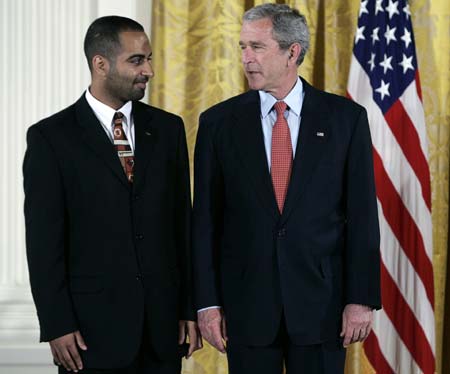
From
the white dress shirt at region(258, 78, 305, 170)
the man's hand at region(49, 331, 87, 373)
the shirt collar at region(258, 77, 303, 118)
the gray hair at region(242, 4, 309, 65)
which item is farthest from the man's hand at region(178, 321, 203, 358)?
the gray hair at region(242, 4, 309, 65)

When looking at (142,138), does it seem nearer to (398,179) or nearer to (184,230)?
(184,230)

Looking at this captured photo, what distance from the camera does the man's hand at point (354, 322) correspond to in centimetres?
232

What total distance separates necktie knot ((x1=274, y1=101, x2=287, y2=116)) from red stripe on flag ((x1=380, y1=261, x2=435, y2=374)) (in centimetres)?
129

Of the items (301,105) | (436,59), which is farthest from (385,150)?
(301,105)

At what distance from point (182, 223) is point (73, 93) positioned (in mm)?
1304

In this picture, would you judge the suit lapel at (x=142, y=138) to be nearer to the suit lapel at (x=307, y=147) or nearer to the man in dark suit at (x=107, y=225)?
the man in dark suit at (x=107, y=225)

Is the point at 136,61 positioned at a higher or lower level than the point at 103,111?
higher

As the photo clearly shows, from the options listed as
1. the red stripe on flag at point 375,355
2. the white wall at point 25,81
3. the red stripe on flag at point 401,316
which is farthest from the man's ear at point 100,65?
the red stripe on flag at point 375,355

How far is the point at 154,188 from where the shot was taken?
2.29m

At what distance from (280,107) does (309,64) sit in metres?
1.34

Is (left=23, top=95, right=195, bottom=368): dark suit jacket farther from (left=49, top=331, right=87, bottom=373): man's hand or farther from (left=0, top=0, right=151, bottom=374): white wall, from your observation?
(left=0, top=0, right=151, bottom=374): white wall

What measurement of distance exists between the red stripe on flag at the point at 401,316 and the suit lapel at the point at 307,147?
4.14ft

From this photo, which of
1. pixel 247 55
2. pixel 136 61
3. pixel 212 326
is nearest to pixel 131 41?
pixel 136 61

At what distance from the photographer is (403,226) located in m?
3.44
